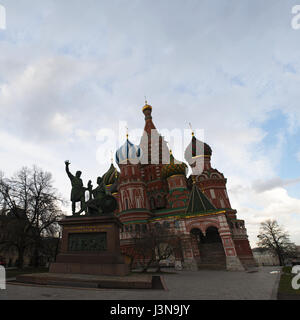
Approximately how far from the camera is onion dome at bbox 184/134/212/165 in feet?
133

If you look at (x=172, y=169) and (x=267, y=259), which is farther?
(x=267, y=259)

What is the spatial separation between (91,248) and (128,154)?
31.1 metres

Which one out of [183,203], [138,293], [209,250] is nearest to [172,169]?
[183,203]

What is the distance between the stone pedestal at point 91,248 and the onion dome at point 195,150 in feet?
101

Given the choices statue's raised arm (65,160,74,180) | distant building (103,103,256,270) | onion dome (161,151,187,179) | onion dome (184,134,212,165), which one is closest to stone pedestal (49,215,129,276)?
statue's raised arm (65,160,74,180)

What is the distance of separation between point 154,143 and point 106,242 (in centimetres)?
3700

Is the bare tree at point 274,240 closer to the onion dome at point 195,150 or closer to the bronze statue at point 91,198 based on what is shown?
the onion dome at point 195,150

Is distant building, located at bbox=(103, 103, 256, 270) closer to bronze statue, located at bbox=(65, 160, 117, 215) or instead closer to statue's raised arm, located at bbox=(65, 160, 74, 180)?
bronze statue, located at bbox=(65, 160, 117, 215)

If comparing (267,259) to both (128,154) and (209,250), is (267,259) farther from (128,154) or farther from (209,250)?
(128,154)

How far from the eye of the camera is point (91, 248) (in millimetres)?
11695

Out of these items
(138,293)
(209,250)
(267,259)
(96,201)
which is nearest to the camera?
(138,293)
